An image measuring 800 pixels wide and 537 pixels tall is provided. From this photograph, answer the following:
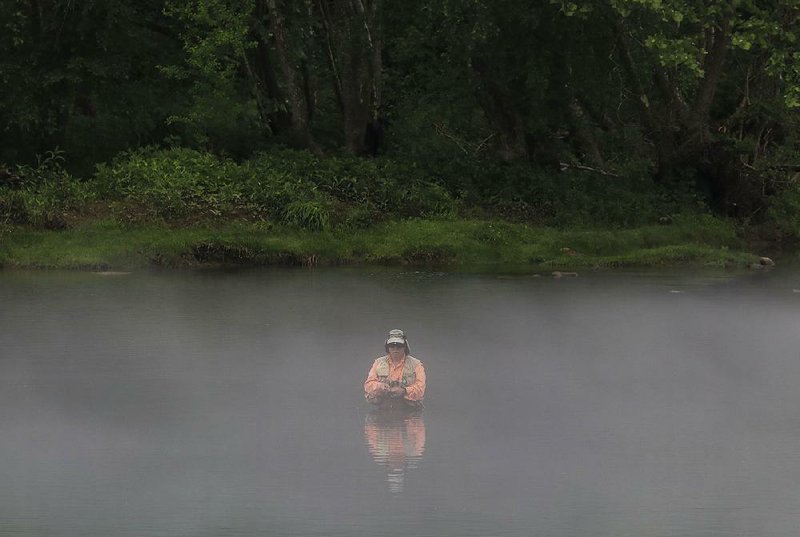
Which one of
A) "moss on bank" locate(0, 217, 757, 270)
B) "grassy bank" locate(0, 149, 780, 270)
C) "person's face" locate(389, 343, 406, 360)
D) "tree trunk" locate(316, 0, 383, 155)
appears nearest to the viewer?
"person's face" locate(389, 343, 406, 360)

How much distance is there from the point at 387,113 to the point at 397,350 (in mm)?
27988

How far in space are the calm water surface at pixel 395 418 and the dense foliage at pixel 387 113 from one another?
923 centimetres

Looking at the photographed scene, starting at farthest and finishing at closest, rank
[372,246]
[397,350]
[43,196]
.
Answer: [43,196], [372,246], [397,350]

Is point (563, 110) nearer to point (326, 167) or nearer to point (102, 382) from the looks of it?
point (326, 167)

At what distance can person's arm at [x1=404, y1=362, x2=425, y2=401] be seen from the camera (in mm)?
15594

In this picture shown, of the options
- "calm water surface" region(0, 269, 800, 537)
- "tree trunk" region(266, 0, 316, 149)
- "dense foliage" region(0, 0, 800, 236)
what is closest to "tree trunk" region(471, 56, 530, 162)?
"dense foliage" region(0, 0, 800, 236)

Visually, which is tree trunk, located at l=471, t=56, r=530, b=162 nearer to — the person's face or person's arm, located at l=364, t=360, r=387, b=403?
person's arm, located at l=364, t=360, r=387, b=403

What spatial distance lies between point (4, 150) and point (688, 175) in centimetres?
1879

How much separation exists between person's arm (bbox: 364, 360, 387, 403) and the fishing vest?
0.14 feet

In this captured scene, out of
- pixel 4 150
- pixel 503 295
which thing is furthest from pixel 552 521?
pixel 4 150

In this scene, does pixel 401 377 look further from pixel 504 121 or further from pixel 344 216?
pixel 504 121

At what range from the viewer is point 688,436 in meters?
15.0

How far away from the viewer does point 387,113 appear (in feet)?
140

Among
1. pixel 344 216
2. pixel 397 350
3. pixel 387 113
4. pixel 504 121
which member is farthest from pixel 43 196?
pixel 397 350
